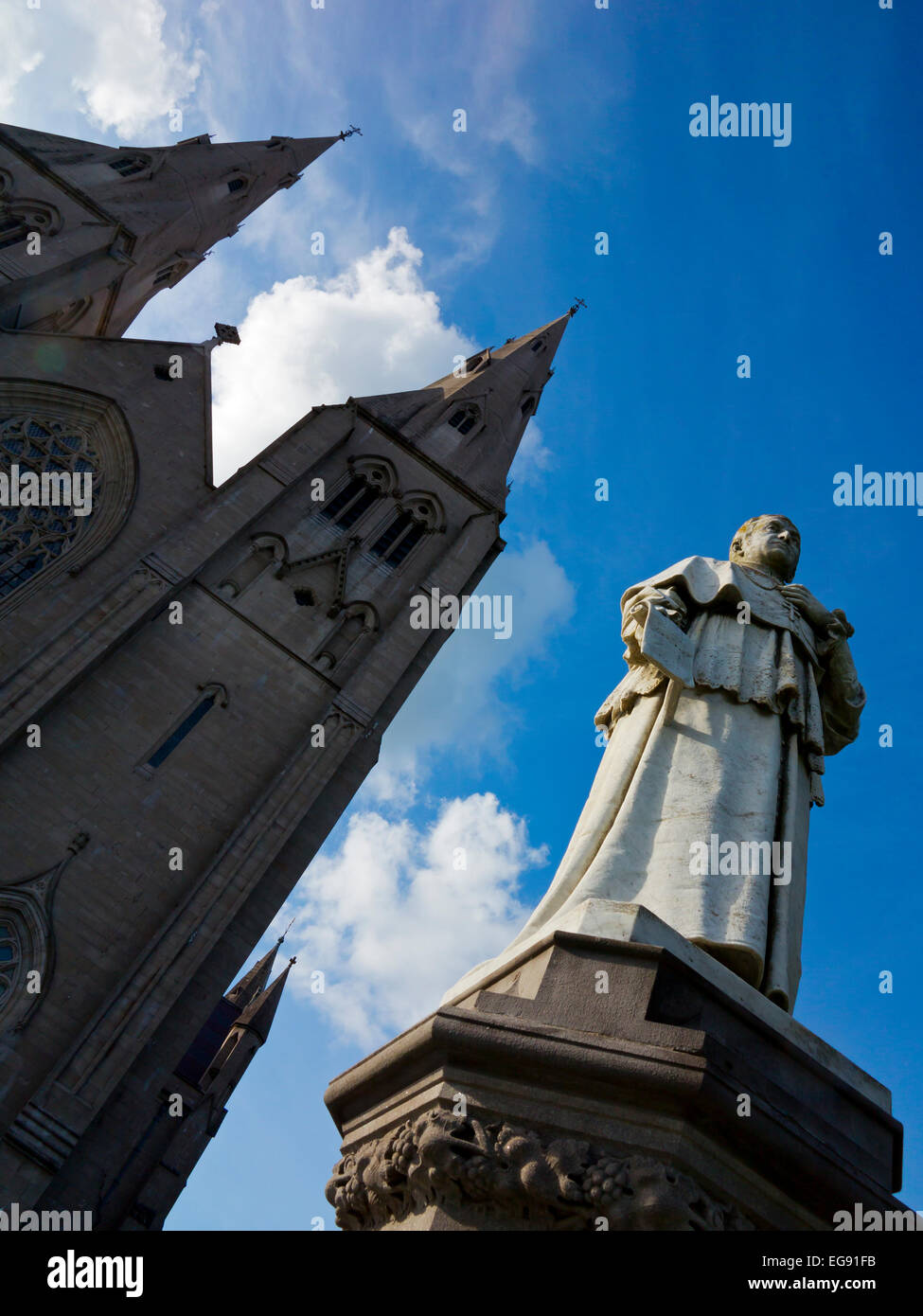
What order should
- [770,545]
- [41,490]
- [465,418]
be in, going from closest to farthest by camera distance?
[770,545] → [41,490] → [465,418]

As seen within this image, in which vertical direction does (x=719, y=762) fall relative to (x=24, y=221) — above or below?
below

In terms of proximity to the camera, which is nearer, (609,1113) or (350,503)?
(609,1113)

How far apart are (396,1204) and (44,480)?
19768 mm

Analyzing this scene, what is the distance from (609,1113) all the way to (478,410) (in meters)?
29.2

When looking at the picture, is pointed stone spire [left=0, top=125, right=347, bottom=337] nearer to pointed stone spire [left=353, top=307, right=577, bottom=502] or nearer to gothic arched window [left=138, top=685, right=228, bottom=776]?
pointed stone spire [left=353, top=307, right=577, bottom=502]

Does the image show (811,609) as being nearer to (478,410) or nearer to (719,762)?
(719,762)

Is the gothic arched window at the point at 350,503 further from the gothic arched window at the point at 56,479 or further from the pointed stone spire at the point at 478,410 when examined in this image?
the gothic arched window at the point at 56,479

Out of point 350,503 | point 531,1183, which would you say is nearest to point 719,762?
point 531,1183

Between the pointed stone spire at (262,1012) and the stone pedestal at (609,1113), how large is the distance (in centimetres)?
3435

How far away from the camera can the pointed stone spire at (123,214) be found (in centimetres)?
2291

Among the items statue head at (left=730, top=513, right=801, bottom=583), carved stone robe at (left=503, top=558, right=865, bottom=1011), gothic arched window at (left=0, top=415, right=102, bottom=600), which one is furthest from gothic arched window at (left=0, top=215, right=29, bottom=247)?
carved stone robe at (left=503, top=558, right=865, bottom=1011)

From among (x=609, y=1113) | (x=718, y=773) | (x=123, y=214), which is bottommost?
(x=609, y=1113)

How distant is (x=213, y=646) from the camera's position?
20219 mm

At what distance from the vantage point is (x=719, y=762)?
477 centimetres
